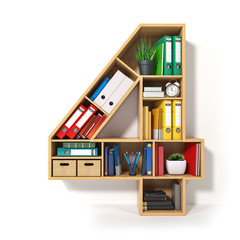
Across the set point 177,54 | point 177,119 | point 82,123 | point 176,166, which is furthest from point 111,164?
point 177,54

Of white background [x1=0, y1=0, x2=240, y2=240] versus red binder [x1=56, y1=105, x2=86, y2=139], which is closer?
red binder [x1=56, y1=105, x2=86, y2=139]

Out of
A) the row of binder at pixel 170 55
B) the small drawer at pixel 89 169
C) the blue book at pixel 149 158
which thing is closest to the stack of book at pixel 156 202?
the blue book at pixel 149 158

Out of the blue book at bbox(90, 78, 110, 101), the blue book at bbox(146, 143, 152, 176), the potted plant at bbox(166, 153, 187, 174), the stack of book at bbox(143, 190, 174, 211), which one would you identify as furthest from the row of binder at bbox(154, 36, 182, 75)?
the stack of book at bbox(143, 190, 174, 211)

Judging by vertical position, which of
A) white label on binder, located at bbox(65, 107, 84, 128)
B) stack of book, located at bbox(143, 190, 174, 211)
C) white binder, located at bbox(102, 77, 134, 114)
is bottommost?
stack of book, located at bbox(143, 190, 174, 211)

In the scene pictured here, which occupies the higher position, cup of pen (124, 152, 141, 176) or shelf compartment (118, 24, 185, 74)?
shelf compartment (118, 24, 185, 74)

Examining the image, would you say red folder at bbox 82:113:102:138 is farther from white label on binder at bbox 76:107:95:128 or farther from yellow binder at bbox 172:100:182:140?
yellow binder at bbox 172:100:182:140

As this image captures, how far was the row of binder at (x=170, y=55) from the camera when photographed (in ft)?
7.36

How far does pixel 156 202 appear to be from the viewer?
229 cm

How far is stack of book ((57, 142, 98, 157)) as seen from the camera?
2254 mm

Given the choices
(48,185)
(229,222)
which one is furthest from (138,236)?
(48,185)

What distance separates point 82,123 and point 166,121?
70 centimetres

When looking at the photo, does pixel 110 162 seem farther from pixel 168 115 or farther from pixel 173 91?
pixel 173 91

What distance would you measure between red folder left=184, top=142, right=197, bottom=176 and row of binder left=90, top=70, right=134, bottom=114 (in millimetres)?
748

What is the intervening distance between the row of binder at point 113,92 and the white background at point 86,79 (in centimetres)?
36
